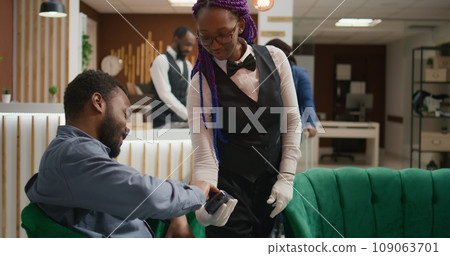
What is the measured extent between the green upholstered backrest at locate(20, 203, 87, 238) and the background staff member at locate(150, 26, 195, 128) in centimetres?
111

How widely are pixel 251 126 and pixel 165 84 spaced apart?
1270mm

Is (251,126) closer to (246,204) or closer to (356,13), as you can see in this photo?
(246,204)

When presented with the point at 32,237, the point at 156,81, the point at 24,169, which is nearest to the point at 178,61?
the point at 156,81

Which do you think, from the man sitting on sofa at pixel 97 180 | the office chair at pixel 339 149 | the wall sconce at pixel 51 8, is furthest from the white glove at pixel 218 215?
the office chair at pixel 339 149

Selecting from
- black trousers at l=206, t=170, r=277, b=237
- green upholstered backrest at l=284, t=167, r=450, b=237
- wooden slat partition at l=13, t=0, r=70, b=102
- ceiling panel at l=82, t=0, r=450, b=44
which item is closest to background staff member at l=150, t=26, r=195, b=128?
ceiling panel at l=82, t=0, r=450, b=44

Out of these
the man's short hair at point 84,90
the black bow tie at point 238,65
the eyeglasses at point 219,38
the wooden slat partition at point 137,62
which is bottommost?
the man's short hair at point 84,90

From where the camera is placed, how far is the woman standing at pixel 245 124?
38.1 inches

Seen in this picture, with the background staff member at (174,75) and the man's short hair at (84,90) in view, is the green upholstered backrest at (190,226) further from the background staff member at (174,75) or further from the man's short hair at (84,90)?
the background staff member at (174,75)

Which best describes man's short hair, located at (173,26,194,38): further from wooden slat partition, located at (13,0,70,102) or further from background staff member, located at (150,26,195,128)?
wooden slat partition, located at (13,0,70,102)

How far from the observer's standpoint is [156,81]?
7.14 feet

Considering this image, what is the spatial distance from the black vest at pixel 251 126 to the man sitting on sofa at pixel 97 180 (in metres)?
0.11
